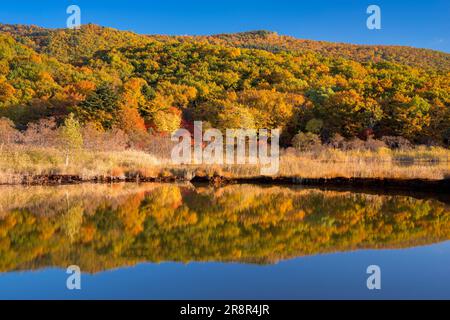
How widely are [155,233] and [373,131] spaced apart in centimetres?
3125

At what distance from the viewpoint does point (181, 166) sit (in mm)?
22859

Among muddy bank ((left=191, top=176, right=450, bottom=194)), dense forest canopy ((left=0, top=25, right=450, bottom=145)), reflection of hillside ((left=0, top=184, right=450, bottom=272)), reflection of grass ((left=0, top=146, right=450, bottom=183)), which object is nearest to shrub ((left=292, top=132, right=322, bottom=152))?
dense forest canopy ((left=0, top=25, right=450, bottom=145))

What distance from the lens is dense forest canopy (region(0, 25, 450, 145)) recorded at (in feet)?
129

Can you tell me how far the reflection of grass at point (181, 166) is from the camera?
762 inches

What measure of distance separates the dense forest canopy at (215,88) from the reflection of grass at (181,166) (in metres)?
14.3

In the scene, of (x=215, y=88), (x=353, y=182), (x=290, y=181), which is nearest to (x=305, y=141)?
(x=290, y=181)

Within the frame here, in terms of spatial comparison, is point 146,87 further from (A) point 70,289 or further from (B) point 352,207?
(A) point 70,289

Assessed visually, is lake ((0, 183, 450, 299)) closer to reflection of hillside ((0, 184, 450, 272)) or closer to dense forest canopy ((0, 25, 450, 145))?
reflection of hillside ((0, 184, 450, 272))

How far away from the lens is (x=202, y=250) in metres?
9.67

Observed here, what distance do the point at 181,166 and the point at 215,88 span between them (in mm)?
32205

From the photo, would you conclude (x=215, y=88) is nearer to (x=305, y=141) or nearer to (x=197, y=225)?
(x=305, y=141)

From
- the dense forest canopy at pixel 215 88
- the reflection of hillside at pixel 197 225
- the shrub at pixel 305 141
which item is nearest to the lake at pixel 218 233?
the reflection of hillside at pixel 197 225

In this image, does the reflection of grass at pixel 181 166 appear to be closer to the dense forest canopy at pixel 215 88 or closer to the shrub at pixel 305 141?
the shrub at pixel 305 141

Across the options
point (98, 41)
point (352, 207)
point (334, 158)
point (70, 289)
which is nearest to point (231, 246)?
point (70, 289)
